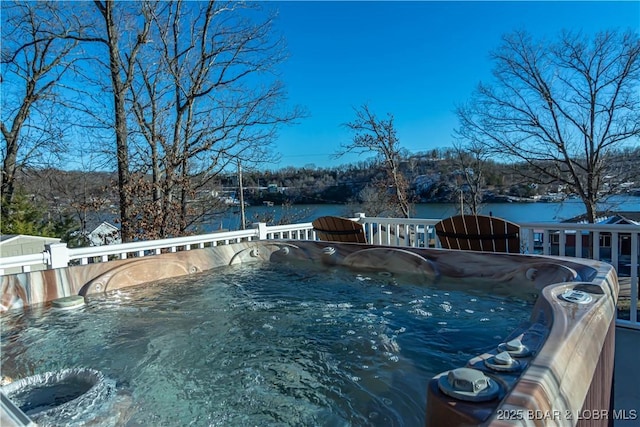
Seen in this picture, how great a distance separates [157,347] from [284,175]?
776 cm

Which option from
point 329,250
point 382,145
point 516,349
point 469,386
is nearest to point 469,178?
point 382,145

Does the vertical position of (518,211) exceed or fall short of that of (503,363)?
it falls short

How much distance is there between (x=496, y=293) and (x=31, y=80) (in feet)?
29.4

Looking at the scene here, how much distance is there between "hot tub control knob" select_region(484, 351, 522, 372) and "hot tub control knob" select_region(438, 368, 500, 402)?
0.34 ft

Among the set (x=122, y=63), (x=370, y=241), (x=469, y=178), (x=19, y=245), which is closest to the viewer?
(x=370, y=241)

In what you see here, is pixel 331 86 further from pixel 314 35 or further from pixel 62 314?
pixel 62 314

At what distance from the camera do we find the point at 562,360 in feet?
3.72

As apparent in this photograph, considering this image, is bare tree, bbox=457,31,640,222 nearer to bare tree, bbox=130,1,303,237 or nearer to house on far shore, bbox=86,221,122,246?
bare tree, bbox=130,1,303,237

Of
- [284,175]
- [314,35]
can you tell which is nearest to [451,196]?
[284,175]

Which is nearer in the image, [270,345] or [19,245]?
[270,345]

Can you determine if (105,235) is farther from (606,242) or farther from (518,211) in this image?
(606,242)

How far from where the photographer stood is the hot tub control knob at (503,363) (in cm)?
114

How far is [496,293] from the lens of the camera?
115 inches

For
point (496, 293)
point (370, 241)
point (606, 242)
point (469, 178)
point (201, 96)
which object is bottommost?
point (606, 242)
